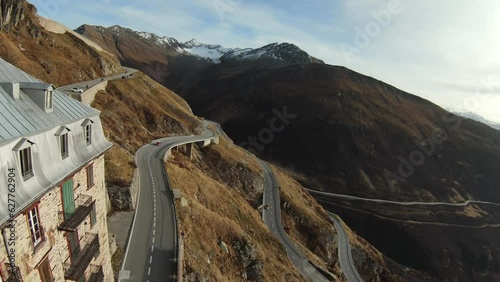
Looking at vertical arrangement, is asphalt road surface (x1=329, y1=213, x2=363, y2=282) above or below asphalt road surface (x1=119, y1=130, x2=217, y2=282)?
below

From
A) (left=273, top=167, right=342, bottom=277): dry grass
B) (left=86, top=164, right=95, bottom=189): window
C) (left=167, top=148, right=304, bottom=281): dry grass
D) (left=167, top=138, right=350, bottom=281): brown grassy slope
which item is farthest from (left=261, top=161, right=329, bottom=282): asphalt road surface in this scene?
(left=86, top=164, right=95, bottom=189): window

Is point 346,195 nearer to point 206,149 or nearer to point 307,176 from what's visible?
point 307,176

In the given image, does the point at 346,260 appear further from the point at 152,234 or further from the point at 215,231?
the point at 152,234

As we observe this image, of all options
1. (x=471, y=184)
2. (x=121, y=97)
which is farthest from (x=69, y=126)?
(x=471, y=184)

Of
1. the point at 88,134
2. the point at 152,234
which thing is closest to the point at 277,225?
the point at 152,234

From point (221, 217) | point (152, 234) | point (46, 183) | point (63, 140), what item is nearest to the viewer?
point (46, 183)

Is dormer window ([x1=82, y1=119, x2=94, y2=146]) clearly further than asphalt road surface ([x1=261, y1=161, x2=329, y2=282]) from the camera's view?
No

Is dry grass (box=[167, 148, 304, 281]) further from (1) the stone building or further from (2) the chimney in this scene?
(2) the chimney
